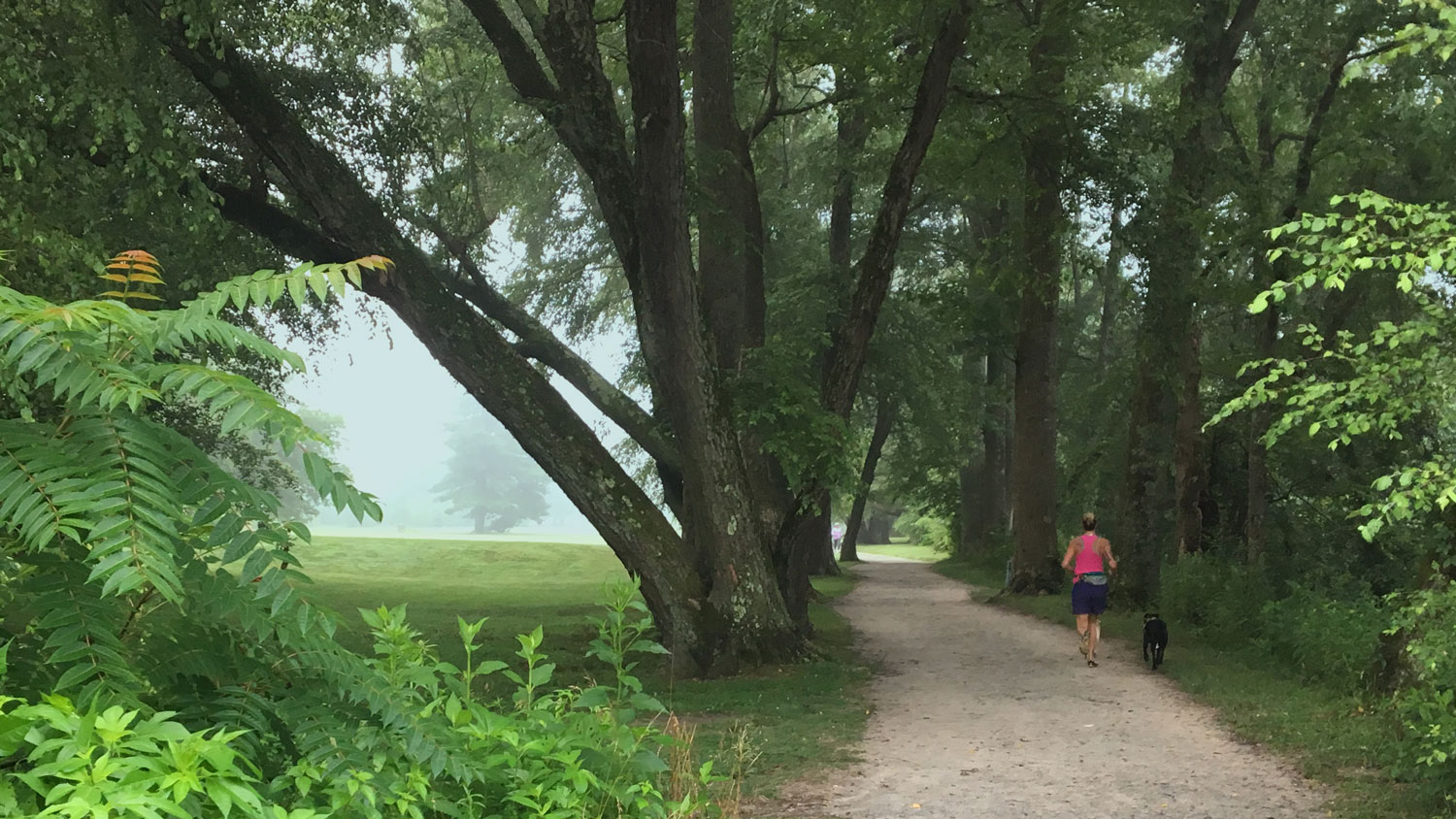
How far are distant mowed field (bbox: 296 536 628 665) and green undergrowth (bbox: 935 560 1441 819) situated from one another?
6.62m

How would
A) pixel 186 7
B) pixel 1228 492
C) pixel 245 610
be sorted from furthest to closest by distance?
pixel 1228 492, pixel 186 7, pixel 245 610

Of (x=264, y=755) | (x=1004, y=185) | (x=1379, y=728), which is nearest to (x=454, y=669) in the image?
(x=264, y=755)

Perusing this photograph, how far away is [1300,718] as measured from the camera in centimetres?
920

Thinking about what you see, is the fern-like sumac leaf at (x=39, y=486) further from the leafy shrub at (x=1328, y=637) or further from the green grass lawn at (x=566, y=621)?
the leafy shrub at (x=1328, y=637)

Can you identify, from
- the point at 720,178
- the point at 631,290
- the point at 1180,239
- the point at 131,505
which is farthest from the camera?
the point at 1180,239

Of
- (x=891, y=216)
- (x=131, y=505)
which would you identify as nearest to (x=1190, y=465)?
(x=891, y=216)

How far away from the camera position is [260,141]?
430 inches

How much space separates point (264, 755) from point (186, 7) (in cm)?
696

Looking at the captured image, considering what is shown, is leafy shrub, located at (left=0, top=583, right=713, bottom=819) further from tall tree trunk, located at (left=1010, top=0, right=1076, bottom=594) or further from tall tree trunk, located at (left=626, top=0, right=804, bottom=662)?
tall tree trunk, located at (left=1010, top=0, right=1076, bottom=594)

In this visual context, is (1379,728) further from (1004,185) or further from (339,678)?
(1004,185)

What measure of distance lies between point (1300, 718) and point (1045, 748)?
8.39ft

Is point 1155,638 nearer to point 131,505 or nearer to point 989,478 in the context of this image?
point 131,505

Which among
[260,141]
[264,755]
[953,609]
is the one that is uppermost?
[260,141]

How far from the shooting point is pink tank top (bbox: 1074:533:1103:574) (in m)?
12.7
